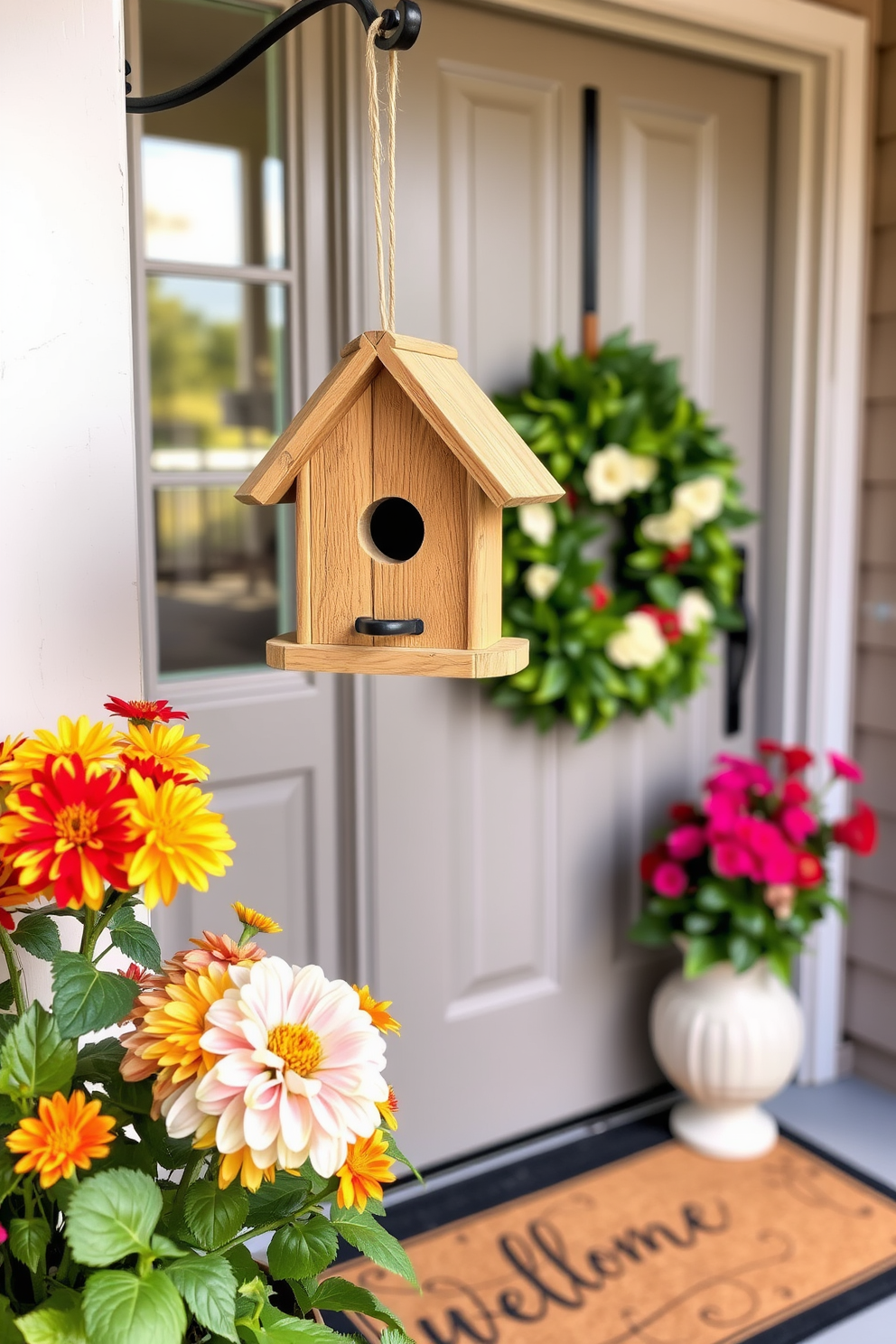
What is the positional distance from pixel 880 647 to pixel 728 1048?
0.89 metres

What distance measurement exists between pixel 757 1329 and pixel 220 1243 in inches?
53.7

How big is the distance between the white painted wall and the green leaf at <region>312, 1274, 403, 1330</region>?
0.53 metres

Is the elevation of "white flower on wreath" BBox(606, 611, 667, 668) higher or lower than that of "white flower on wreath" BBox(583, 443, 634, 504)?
lower

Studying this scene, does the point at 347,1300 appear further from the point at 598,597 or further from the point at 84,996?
the point at 598,597

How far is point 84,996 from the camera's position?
770 millimetres

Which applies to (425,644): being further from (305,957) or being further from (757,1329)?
(757,1329)

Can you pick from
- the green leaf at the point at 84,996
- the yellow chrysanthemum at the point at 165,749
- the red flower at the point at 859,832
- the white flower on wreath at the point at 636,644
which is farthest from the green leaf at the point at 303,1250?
the red flower at the point at 859,832

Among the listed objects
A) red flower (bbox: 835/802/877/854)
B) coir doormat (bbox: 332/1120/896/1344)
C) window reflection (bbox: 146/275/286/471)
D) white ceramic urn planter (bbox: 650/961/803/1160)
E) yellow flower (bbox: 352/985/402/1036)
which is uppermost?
window reflection (bbox: 146/275/286/471)

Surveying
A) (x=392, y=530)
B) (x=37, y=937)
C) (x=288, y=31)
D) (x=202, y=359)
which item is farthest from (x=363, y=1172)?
(x=202, y=359)

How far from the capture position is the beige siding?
2328 millimetres

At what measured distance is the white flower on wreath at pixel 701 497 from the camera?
2.11 meters

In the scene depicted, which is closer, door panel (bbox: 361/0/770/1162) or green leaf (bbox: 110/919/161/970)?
green leaf (bbox: 110/919/161/970)

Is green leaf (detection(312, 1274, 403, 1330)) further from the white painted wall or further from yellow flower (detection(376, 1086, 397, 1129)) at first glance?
the white painted wall

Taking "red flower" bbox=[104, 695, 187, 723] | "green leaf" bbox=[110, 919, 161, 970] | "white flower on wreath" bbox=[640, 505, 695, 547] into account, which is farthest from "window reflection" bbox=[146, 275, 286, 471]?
"green leaf" bbox=[110, 919, 161, 970]
